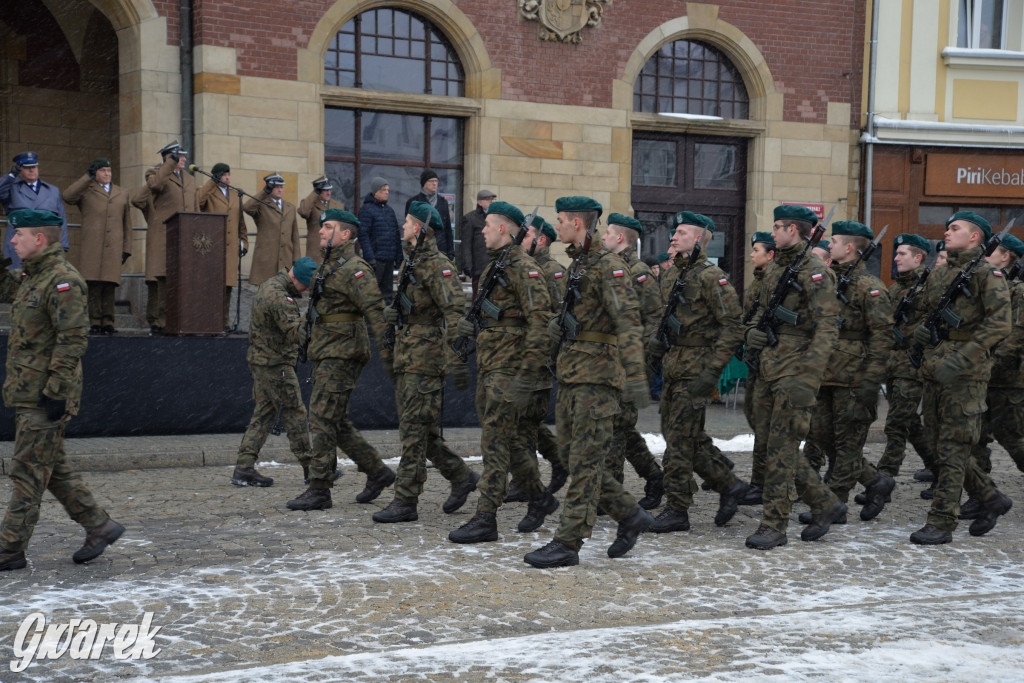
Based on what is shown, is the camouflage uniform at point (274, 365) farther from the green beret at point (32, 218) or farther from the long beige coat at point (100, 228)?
the long beige coat at point (100, 228)

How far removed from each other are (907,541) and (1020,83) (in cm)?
1493

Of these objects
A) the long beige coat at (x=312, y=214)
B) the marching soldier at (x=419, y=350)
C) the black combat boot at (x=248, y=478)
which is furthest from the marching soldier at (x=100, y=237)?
the marching soldier at (x=419, y=350)

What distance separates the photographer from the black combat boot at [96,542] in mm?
6898

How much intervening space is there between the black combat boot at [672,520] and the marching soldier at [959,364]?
1444 mm

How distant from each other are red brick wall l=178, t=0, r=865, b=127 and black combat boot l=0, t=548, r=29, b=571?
10252 millimetres

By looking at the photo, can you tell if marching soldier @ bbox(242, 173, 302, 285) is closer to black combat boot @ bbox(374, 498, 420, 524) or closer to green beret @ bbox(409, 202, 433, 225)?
green beret @ bbox(409, 202, 433, 225)

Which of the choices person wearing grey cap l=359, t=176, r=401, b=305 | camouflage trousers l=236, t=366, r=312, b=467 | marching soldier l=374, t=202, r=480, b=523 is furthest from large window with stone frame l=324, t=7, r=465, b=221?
marching soldier l=374, t=202, r=480, b=523

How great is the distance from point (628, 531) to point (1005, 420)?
12.2 ft

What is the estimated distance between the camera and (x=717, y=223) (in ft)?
65.5

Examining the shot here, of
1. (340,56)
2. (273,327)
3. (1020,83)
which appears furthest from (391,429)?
(1020,83)

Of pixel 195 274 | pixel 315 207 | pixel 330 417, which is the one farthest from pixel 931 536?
pixel 315 207

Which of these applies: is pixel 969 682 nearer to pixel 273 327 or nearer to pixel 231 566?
pixel 231 566

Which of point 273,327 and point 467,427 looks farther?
point 467,427

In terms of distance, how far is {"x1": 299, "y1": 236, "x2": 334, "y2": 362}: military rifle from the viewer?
868 cm
